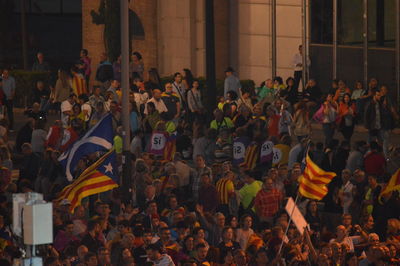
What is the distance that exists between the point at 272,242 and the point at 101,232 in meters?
2.43

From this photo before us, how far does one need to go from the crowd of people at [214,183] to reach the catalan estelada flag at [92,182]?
389mm

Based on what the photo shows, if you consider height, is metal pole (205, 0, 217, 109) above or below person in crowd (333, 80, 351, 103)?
above

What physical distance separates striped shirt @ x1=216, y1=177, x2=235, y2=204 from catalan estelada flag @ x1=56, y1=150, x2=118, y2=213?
2.25 metres

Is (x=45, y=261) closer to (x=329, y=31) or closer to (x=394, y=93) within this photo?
(x=394, y=93)

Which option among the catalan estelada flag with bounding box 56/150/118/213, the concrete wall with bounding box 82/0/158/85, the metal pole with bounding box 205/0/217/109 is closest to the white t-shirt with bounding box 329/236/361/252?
the catalan estelada flag with bounding box 56/150/118/213

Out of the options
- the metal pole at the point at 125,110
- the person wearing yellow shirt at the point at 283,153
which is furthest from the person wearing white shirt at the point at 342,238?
the person wearing yellow shirt at the point at 283,153

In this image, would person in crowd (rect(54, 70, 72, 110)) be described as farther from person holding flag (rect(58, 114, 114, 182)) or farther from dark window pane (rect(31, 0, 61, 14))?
dark window pane (rect(31, 0, 61, 14))

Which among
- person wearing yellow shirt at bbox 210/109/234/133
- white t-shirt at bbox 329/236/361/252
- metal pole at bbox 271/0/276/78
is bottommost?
white t-shirt at bbox 329/236/361/252

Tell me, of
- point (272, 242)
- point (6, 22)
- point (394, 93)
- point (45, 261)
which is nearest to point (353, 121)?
point (394, 93)

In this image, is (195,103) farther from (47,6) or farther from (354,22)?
A: (47,6)

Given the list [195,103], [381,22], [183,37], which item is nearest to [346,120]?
[195,103]

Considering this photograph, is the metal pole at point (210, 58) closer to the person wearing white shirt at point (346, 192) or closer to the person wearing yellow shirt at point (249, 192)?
the person wearing yellow shirt at point (249, 192)

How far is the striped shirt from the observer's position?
23.0m

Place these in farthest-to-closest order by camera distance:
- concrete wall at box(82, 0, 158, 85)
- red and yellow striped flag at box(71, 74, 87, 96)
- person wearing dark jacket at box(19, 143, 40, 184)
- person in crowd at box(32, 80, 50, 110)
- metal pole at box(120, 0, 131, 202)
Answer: concrete wall at box(82, 0, 158, 85) < person in crowd at box(32, 80, 50, 110) < red and yellow striped flag at box(71, 74, 87, 96) < person wearing dark jacket at box(19, 143, 40, 184) < metal pole at box(120, 0, 131, 202)
